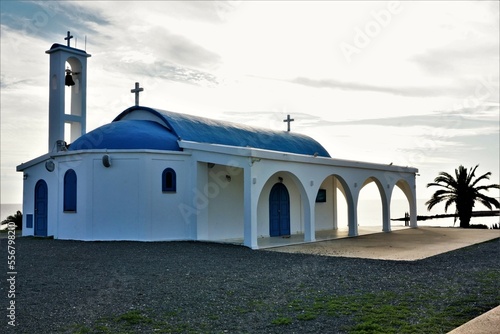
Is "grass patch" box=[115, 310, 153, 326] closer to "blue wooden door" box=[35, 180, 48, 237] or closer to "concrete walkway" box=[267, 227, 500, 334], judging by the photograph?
"concrete walkway" box=[267, 227, 500, 334]

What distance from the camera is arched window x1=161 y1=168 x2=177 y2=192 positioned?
1730 cm

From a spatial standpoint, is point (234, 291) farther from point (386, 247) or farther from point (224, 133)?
point (224, 133)

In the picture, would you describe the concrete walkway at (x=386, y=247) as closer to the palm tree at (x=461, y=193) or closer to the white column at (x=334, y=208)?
the white column at (x=334, y=208)

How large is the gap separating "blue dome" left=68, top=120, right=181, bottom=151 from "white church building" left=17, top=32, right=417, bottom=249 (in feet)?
0.12

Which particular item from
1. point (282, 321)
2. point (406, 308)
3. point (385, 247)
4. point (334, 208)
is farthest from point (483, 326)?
point (334, 208)

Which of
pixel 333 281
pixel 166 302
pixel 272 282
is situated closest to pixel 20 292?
pixel 166 302

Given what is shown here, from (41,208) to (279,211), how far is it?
31.0 ft

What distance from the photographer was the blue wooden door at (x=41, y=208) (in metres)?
19.3

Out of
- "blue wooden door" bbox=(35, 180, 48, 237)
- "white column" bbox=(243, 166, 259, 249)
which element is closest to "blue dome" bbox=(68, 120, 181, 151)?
"blue wooden door" bbox=(35, 180, 48, 237)

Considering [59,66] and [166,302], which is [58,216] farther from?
[166,302]

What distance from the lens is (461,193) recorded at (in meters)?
30.4

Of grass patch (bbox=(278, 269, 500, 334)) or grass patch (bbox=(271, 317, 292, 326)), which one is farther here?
grass patch (bbox=(271, 317, 292, 326))

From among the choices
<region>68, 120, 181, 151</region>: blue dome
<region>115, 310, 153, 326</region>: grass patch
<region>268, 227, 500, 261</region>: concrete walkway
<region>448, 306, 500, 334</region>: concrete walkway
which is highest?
<region>68, 120, 181, 151</region>: blue dome

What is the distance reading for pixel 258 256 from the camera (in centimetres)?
Result: 1339
